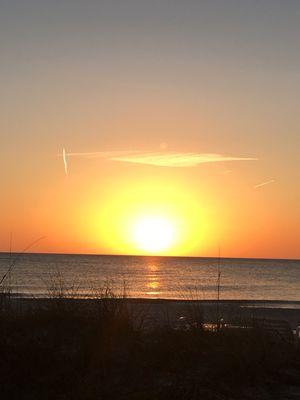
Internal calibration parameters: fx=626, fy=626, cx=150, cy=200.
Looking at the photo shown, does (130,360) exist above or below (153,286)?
below

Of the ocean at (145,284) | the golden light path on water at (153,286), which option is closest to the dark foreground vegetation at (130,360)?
the ocean at (145,284)

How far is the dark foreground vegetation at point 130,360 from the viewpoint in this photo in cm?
749

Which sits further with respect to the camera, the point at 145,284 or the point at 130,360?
the point at 145,284

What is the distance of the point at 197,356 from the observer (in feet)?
27.7

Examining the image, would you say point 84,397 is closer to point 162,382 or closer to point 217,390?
point 162,382

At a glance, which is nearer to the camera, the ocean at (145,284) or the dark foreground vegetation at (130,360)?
the dark foreground vegetation at (130,360)

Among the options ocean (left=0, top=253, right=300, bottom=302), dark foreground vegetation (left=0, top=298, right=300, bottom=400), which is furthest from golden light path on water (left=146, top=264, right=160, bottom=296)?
dark foreground vegetation (left=0, top=298, right=300, bottom=400)

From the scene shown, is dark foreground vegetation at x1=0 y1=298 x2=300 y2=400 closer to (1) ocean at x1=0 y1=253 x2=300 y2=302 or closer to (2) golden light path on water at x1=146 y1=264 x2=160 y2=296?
(1) ocean at x1=0 y1=253 x2=300 y2=302

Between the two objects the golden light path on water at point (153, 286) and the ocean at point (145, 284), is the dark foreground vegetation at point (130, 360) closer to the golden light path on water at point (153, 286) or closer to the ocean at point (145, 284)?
the ocean at point (145, 284)

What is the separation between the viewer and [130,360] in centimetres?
823

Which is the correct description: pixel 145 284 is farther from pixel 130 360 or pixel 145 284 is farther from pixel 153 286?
pixel 130 360

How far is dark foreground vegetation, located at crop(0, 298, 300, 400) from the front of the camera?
749 cm

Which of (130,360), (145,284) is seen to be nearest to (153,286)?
(145,284)

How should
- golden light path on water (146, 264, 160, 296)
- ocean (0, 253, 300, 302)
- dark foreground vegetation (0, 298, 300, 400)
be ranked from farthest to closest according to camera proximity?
golden light path on water (146, 264, 160, 296), ocean (0, 253, 300, 302), dark foreground vegetation (0, 298, 300, 400)
